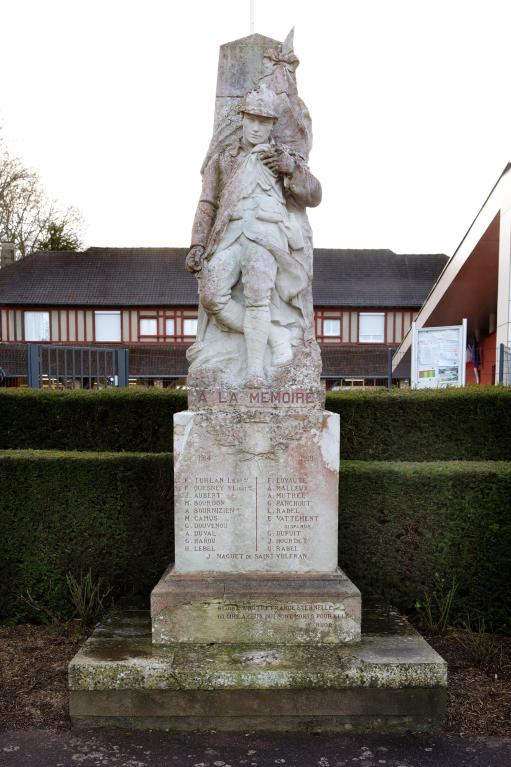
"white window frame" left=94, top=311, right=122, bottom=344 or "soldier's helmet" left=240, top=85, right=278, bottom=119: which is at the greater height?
"soldier's helmet" left=240, top=85, right=278, bottom=119

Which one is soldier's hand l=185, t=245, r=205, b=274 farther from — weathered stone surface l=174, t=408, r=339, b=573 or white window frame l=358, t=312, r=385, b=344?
white window frame l=358, t=312, r=385, b=344

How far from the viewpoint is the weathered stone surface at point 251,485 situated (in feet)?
12.2

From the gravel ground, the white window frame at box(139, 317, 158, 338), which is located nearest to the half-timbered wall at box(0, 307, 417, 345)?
the white window frame at box(139, 317, 158, 338)

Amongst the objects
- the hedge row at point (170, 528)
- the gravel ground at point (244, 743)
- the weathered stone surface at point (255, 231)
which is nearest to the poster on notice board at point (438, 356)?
the hedge row at point (170, 528)

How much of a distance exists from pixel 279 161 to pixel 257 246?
0.52m

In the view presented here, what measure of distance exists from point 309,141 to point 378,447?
3.49m

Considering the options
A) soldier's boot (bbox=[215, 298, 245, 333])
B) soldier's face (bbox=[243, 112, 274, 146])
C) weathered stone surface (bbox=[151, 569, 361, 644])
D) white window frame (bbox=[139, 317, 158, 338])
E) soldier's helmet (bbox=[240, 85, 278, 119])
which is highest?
soldier's helmet (bbox=[240, 85, 278, 119])

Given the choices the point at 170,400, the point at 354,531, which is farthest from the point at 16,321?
the point at 354,531

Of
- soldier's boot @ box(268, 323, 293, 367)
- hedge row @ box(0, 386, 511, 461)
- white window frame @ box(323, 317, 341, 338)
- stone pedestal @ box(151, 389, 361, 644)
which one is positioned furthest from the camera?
white window frame @ box(323, 317, 341, 338)

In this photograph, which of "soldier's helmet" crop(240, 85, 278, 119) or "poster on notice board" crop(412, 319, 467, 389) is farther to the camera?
"poster on notice board" crop(412, 319, 467, 389)

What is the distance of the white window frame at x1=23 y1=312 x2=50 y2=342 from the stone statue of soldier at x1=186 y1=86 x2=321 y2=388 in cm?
2859

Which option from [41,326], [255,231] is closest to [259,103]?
[255,231]

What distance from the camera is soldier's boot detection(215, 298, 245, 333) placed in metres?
3.83

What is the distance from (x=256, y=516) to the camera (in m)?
3.75
